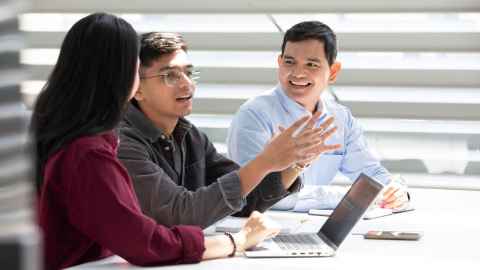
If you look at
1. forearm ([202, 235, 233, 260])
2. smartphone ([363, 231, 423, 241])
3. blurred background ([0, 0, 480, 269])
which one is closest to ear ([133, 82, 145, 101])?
forearm ([202, 235, 233, 260])

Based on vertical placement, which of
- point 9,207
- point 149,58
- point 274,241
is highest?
point 9,207

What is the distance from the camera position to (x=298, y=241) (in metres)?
2.10

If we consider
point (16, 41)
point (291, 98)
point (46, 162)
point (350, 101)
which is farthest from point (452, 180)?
point (16, 41)

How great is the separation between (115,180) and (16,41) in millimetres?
1542

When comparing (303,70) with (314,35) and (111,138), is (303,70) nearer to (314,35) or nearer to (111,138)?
(314,35)

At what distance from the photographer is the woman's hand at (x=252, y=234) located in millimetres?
1951

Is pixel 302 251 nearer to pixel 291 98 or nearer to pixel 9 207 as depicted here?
pixel 291 98

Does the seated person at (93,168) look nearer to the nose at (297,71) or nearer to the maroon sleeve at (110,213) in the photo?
the maroon sleeve at (110,213)

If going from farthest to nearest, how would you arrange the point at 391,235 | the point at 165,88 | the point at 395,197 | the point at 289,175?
the point at 395,197
the point at 289,175
the point at 165,88
the point at 391,235

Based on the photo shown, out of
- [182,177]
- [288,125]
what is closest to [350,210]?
[182,177]

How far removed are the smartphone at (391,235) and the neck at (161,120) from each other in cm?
65

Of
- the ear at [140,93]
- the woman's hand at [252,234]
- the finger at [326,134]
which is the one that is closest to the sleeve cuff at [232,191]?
the woman's hand at [252,234]

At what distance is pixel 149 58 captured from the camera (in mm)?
2400

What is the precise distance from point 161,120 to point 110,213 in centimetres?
71
